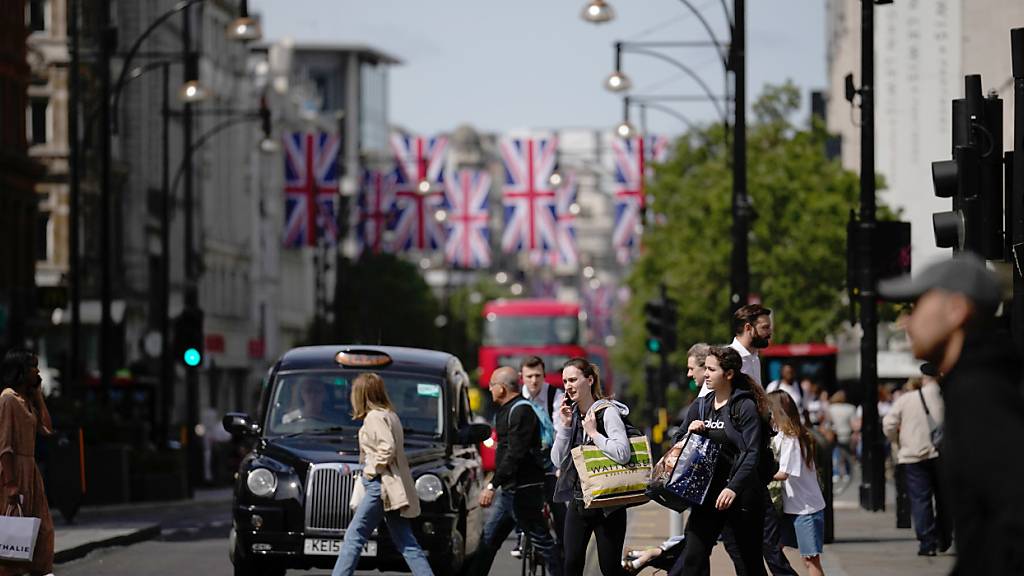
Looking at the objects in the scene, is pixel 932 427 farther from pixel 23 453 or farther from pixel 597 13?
pixel 597 13

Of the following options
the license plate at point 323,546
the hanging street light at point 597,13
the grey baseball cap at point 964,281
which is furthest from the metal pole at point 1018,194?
the hanging street light at point 597,13

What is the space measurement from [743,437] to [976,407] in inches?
278

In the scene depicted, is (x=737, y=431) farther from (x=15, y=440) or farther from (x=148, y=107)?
(x=148, y=107)

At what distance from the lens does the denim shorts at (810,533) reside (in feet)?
48.1

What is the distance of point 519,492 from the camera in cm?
1516

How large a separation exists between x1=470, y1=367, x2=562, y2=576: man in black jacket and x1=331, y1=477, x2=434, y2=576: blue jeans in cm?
91

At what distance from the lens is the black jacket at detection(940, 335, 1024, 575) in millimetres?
5383

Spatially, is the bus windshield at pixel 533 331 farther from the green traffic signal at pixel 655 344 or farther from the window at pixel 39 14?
the green traffic signal at pixel 655 344

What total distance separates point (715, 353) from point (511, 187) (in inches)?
2683

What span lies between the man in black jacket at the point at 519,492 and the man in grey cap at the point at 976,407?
9.28 metres

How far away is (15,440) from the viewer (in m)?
14.3

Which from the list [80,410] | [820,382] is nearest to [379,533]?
[80,410]

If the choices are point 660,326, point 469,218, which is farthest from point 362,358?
point 469,218

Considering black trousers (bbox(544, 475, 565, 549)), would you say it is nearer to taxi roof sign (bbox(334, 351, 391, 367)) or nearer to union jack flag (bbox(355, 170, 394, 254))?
taxi roof sign (bbox(334, 351, 391, 367))
